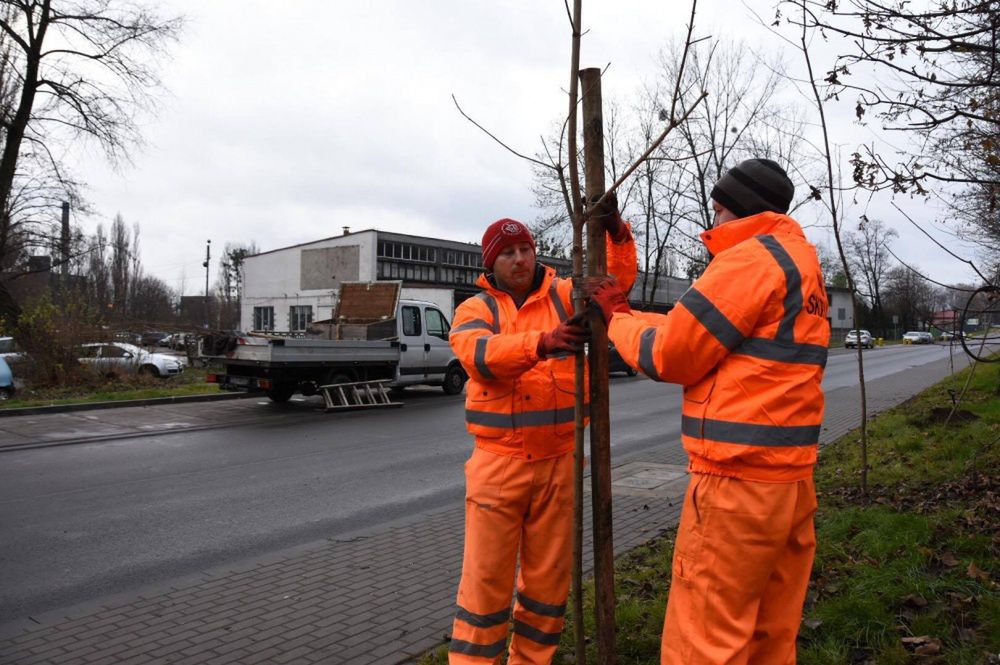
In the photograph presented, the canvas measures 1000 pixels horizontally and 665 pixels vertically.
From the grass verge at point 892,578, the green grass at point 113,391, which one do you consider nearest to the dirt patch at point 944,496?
the grass verge at point 892,578

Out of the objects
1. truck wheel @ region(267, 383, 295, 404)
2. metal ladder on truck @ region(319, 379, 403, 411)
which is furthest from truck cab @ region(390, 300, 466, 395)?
truck wheel @ region(267, 383, 295, 404)

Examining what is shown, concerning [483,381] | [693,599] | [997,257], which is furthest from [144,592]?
[997,257]

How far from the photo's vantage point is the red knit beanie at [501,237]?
3.20 m

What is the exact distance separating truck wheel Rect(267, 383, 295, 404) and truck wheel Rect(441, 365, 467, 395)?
3.84m

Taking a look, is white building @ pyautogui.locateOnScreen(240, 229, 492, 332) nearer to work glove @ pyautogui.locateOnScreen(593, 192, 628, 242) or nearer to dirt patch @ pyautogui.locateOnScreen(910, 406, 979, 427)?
dirt patch @ pyautogui.locateOnScreen(910, 406, 979, 427)

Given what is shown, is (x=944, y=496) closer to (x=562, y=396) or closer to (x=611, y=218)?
(x=562, y=396)

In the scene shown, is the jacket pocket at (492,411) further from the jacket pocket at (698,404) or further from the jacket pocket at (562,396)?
the jacket pocket at (698,404)

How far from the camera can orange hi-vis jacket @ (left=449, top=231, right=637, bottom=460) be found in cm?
291

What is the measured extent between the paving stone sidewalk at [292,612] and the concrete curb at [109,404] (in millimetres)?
10940

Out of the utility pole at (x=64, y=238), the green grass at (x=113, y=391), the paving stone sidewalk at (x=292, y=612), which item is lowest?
the paving stone sidewalk at (x=292, y=612)

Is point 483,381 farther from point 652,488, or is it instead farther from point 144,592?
point 652,488

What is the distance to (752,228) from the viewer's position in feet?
8.10

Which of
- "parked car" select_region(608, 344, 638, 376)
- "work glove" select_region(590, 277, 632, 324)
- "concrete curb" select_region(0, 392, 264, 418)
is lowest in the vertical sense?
"concrete curb" select_region(0, 392, 264, 418)

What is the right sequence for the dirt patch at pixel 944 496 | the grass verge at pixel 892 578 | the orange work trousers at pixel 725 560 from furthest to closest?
Answer: the dirt patch at pixel 944 496 → the grass verge at pixel 892 578 → the orange work trousers at pixel 725 560
